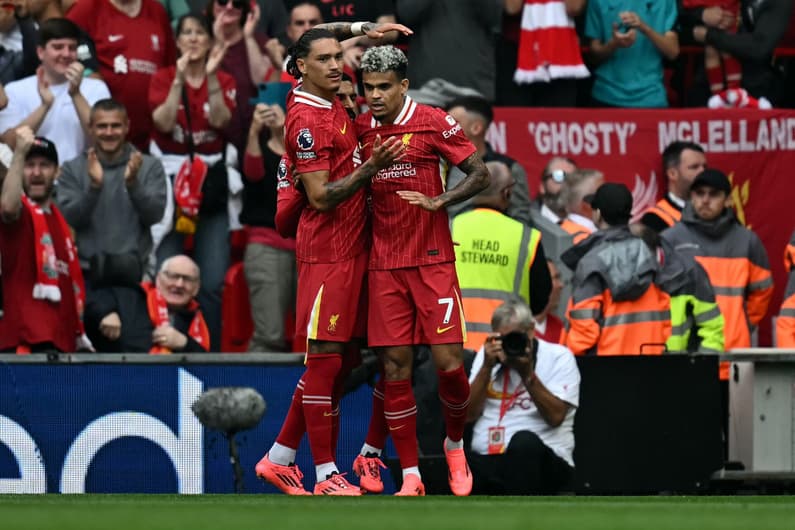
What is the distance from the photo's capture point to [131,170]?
1321 cm

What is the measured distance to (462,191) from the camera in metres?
9.62

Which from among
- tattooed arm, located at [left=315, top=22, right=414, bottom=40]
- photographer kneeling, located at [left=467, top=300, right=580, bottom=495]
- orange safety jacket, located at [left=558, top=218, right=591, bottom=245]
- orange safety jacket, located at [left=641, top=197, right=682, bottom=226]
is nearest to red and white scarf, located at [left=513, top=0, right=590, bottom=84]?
orange safety jacket, located at [left=641, top=197, right=682, bottom=226]

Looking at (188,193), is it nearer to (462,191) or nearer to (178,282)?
(178,282)

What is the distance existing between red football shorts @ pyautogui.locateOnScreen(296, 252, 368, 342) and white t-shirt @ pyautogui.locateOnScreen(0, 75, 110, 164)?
442cm

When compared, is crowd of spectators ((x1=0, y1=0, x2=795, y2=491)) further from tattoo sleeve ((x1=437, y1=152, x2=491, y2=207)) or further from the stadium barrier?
tattoo sleeve ((x1=437, y1=152, x2=491, y2=207))

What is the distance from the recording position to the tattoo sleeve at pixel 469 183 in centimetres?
959

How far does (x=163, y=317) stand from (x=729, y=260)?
4139 millimetres

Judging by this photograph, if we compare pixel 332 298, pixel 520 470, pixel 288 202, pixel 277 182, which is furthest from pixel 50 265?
pixel 520 470

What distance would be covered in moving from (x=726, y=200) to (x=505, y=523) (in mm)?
6972

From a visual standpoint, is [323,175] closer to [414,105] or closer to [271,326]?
[414,105]

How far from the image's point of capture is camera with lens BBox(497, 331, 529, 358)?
431 inches

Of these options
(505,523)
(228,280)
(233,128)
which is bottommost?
(505,523)

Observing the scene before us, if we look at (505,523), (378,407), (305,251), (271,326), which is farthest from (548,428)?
(505,523)

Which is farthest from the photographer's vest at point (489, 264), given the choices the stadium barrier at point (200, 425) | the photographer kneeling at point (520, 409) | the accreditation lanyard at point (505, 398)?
the stadium barrier at point (200, 425)
